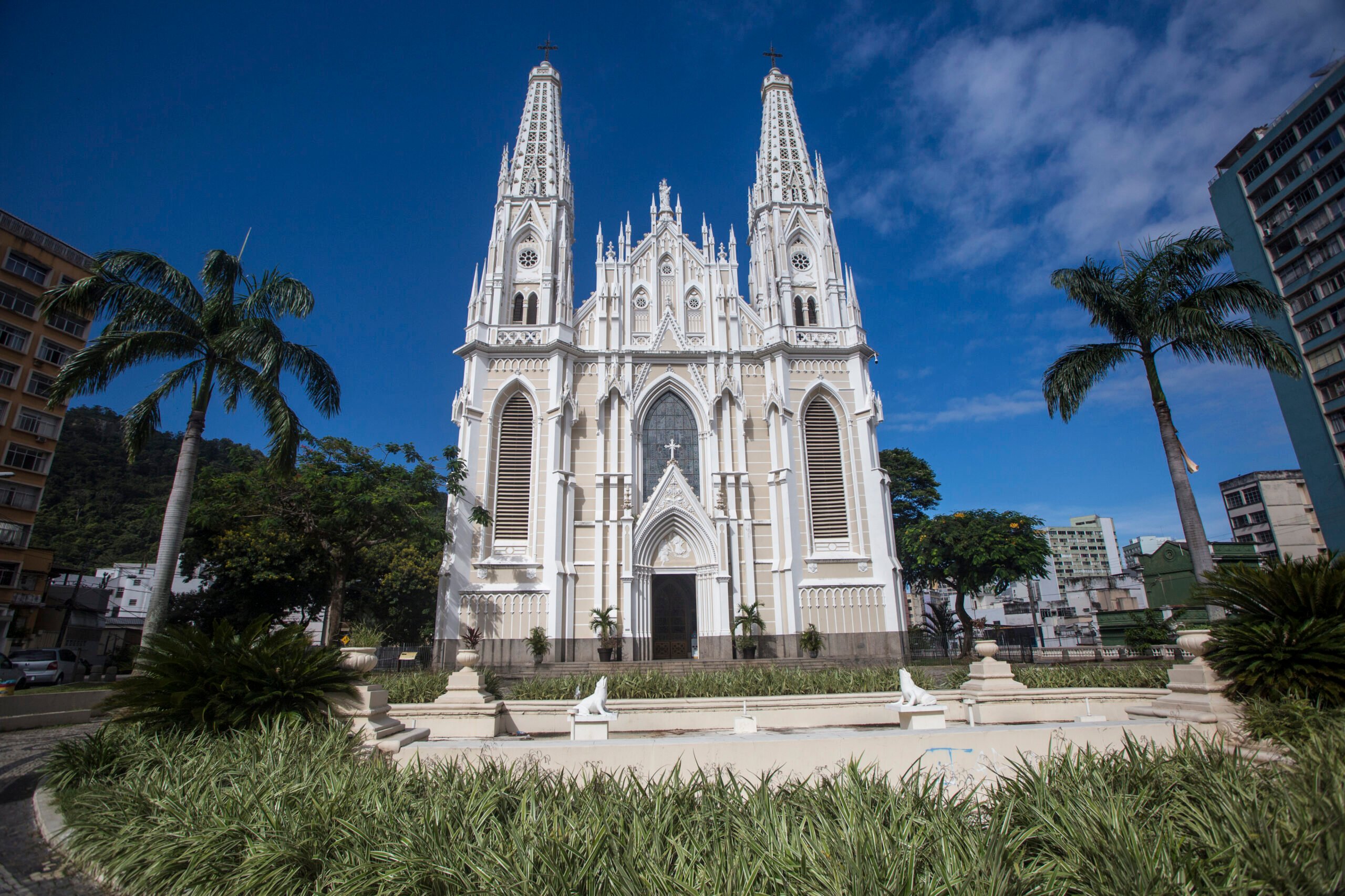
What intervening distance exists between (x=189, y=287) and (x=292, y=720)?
10.9 metres

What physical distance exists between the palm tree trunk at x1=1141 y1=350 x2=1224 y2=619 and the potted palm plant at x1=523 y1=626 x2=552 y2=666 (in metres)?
18.7

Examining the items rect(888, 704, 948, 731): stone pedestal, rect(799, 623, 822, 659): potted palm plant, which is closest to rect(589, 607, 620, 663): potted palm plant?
rect(799, 623, 822, 659): potted palm plant

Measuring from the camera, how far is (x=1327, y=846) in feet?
9.68

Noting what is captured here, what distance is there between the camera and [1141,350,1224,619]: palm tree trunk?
12602 mm

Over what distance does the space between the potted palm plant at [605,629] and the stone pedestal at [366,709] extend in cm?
1702

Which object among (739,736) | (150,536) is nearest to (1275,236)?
(739,736)

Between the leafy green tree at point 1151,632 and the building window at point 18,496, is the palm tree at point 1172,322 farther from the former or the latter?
the building window at point 18,496

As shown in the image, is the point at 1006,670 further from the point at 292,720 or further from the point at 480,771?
the point at 292,720

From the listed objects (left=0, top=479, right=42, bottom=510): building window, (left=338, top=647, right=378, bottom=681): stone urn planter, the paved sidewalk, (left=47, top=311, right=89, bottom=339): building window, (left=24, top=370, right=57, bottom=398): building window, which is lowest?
the paved sidewalk

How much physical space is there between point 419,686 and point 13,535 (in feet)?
91.7

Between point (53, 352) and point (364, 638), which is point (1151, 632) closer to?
point (364, 638)

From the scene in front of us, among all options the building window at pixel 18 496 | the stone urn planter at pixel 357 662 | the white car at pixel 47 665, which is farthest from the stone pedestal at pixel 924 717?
the building window at pixel 18 496

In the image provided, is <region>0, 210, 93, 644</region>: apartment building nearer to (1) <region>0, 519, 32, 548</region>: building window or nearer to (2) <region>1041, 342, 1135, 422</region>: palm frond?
(1) <region>0, 519, 32, 548</region>: building window

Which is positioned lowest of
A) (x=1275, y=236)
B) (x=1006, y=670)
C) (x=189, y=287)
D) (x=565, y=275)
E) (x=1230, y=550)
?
(x=1006, y=670)
